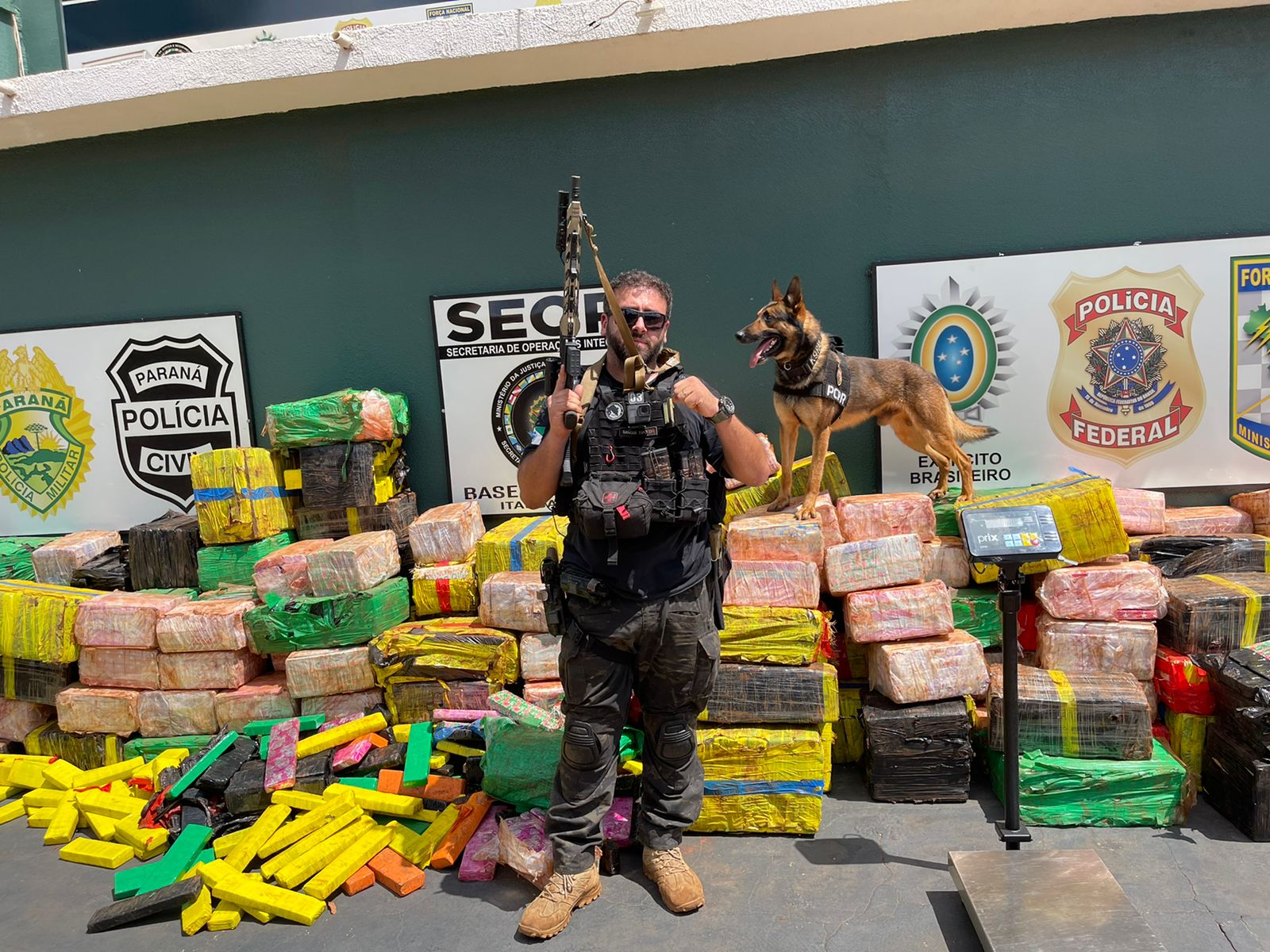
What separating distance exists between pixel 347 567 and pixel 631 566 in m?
2.19

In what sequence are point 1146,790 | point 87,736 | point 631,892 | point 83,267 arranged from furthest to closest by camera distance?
point 83,267, point 87,736, point 1146,790, point 631,892

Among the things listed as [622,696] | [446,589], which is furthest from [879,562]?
[446,589]

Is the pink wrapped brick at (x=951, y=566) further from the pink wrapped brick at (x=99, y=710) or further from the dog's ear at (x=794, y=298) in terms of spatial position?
the pink wrapped brick at (x=99, y=710)

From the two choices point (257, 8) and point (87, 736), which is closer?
point (87, 736)

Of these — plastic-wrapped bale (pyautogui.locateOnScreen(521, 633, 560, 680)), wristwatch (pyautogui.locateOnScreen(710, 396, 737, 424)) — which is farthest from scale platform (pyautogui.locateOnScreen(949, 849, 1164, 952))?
plastic-wrapped bale (pyautogui.locateOnScreen(521, 633, 560, 680))

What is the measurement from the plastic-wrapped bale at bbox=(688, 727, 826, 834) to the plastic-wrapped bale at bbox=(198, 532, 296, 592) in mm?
3189

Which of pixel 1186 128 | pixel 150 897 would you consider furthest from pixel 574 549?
pixel 1186 128

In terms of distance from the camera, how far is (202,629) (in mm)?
4461

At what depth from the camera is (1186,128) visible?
4.73m

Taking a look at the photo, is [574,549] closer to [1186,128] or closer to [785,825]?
[785,825]

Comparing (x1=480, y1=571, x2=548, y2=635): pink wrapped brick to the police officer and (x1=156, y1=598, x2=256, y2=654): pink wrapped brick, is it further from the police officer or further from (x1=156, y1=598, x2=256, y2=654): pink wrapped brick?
(x1=156, y1=598, x2=256, y2=654): pink wrapped brick

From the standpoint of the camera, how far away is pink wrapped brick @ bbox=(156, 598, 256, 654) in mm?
4457

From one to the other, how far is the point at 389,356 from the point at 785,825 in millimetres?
3937

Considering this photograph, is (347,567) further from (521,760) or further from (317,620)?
(521,760)
